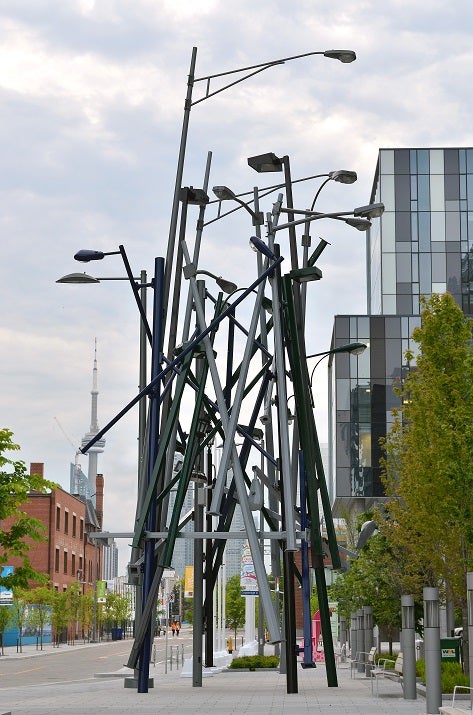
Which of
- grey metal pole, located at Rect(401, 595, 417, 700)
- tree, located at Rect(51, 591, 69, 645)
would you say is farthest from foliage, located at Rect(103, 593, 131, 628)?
grey metal pole, located at Rect(401, 595, 417, 700)

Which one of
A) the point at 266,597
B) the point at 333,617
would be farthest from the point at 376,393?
the point at 266,597

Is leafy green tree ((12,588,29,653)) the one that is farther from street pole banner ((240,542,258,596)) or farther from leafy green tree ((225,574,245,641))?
street pole banner ((240,542,258,596))

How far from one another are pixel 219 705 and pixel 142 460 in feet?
22.7

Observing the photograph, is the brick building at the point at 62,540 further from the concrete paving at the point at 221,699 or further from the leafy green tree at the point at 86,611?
A: the concrete paving at the point at 221,699

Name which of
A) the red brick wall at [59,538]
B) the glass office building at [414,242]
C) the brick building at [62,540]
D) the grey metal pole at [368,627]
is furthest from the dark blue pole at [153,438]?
the red brick wall at [59,538]

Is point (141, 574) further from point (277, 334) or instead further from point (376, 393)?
point (376, 393)

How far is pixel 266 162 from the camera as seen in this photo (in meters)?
26.4

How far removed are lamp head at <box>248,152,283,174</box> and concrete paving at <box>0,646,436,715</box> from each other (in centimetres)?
1158

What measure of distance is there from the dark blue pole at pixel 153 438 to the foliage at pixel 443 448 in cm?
626

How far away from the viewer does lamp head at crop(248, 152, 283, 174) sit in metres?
26.2

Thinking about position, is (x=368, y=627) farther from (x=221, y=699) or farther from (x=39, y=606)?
(x=39, y=606)

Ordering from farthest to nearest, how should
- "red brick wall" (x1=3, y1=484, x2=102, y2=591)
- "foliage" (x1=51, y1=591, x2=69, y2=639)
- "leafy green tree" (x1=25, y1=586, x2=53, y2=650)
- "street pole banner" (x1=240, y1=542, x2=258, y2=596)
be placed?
1. "red brick wall" (x1=3, y1=484, x2=102, y2=591)
2. "foliage" (x1=51, y1=591, x2=69, y2=639)
3. "leafy green tree" (x1=25, y1=586, x2=53, y2=650)
4. "street pole banner" (x1=240, y1=542, x2=258, y2=596)

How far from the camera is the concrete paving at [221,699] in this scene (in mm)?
19531

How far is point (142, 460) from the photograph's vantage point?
26359 mm
